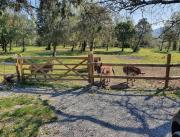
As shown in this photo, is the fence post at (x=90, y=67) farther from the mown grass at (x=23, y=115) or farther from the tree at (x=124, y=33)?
the tree at (x=124, y=33)

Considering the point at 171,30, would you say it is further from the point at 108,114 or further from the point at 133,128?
the point at 108,114

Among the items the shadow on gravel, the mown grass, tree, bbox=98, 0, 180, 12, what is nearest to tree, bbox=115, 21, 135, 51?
the mown grass

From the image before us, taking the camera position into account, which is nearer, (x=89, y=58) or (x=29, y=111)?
(x=29, y=111)

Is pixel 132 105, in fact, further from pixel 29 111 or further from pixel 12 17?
pixel 12 17

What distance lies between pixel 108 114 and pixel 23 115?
252cm

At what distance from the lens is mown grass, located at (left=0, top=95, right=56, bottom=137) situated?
8.06 metres

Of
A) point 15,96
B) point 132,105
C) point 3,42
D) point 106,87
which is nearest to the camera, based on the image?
point 132,105

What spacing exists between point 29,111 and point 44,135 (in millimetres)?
2208

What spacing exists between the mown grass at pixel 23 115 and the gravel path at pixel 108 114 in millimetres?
306

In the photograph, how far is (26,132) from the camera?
7.94 metres

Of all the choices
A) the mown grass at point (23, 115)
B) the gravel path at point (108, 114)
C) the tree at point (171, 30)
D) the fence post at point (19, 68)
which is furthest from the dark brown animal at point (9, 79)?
the tree at point (171, 30)

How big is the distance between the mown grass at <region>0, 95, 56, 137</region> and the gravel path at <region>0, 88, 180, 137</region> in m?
0.31

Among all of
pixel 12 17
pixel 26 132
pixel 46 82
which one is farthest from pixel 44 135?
pixel 46 82

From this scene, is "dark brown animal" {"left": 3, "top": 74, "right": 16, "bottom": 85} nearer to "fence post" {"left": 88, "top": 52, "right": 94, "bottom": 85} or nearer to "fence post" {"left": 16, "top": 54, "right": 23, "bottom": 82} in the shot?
"fence post" {"left": 16, "top": 54, "right": 23, "bottom": 82}
